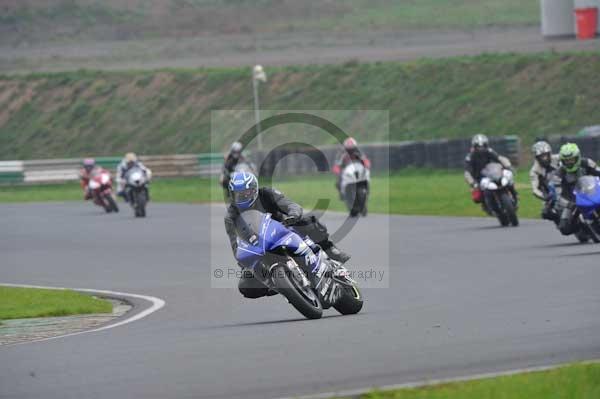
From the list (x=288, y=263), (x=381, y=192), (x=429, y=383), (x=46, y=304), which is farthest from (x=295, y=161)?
(x=429, y=383)

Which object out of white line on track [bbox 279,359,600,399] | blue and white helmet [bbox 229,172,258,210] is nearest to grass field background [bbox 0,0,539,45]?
blue and white helmet [bbox 229,172,258,210]

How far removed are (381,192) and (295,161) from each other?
295 inches

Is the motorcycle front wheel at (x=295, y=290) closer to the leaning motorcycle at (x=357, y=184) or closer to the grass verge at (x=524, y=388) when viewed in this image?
the grass verge at (x=524, y=388)

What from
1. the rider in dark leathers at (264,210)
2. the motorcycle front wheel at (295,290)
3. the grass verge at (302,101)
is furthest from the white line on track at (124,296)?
the grass verge at (302,101)

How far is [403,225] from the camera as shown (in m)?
24.1

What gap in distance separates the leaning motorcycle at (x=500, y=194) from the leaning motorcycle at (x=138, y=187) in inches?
383

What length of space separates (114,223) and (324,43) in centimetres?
2921

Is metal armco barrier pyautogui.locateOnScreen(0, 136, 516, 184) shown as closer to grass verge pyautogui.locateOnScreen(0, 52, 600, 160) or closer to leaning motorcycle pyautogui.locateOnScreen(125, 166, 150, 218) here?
grass verge pyautogui.locateOnScreen(0, 52, 600, 160)

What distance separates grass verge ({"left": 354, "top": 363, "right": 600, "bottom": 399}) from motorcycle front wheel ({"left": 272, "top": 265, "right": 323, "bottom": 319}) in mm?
3371

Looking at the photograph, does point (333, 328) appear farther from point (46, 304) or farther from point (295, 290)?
point (46, 304)

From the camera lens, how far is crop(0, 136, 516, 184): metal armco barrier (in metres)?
36.5

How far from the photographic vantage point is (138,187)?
98.1 feet

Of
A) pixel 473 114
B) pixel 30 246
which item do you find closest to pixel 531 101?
pixel 473 114

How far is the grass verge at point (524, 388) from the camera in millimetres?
7477
